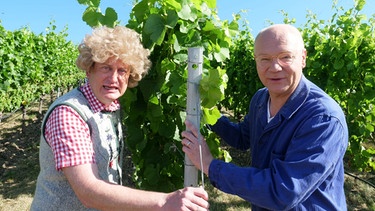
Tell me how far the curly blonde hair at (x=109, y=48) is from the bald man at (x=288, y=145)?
1.33 feet

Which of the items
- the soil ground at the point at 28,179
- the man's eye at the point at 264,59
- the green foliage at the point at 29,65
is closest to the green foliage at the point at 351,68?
the soil ground at the point at 28,179

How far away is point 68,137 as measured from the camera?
4.57 feet

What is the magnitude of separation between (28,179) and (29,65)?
3871 millimetres

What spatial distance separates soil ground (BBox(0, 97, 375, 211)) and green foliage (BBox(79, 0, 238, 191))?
2.95 metres

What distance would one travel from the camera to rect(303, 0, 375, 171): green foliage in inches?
166

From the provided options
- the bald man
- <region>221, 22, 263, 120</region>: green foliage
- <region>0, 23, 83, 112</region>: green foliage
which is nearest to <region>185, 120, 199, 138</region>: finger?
the bald man

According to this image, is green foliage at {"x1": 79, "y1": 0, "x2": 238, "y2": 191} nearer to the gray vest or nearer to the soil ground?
the gray vest

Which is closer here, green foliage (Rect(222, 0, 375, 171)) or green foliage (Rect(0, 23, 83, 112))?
green foliage (Rect(222, 0, 375, 171))

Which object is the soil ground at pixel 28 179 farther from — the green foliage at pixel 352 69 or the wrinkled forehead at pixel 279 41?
the wrinkled forehead at pixel 279 41

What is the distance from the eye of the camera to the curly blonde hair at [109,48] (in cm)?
155

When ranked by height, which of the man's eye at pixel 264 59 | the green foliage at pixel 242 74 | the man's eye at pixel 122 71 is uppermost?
the green foliage at pixel 242 74

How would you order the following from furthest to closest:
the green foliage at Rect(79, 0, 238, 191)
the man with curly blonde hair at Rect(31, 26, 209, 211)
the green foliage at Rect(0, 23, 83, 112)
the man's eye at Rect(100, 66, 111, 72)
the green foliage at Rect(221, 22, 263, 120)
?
the green foliage at Rect(0, 23, 83, 112)
the green foliage at Rect(221, 22, 263, 120)
the green foliage at Rect(79, 0, 238, 191)
the man's eye at Rect(100, 66, 111, 72)
the man with curly blonde hair at Rect(31, 26, 209, 211)

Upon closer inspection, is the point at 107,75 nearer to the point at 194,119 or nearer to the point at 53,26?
the point at 194,119

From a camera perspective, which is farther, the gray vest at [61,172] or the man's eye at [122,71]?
the man's eye at [122,71]
